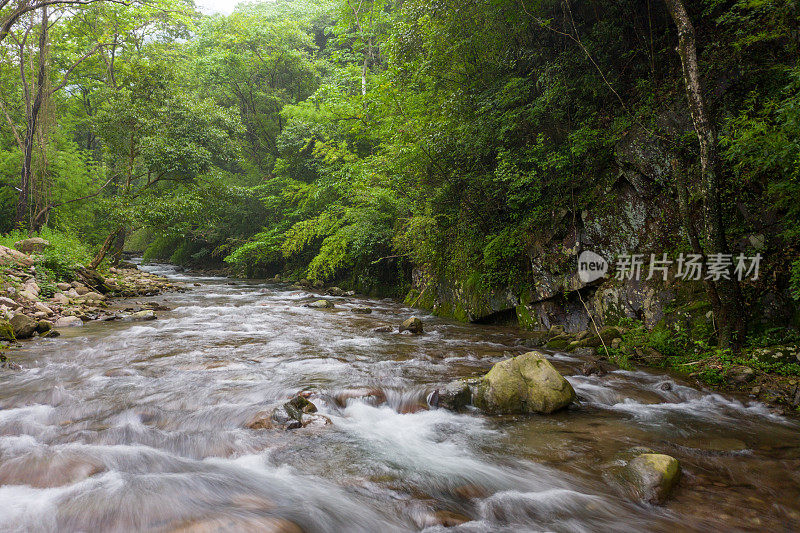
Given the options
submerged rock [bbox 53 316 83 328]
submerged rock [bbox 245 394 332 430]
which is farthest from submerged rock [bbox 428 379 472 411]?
submerged rock [bbox 53 316 83 328]

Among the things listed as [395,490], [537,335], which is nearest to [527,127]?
[537,335]

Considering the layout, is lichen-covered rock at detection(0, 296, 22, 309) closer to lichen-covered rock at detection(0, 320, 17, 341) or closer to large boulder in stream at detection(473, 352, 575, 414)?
lichen-covered rock at detection(0, 320, 17, 341)

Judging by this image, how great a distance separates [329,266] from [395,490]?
493 inches

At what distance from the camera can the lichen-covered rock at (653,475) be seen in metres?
2.63

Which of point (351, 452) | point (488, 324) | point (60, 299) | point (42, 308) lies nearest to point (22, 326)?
point (42, 308)

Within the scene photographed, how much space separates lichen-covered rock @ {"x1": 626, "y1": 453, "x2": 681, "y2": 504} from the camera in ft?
8.63

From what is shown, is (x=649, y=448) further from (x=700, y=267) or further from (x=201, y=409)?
(x=201, y=409)

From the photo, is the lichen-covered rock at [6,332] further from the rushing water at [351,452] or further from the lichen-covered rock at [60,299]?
the lichen-covered rock at [60,299]

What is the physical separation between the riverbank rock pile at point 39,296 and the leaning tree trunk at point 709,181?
9.91 m

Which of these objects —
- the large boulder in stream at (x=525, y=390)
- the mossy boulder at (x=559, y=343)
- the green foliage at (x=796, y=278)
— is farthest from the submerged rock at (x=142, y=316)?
the green foliage at (x=796, y=278)

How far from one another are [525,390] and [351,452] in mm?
1913

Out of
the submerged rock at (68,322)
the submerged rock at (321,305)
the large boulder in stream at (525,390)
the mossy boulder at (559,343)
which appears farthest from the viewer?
the submerged rock at (321,305)

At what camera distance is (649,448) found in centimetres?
328

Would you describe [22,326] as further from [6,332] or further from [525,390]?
[525,390]
